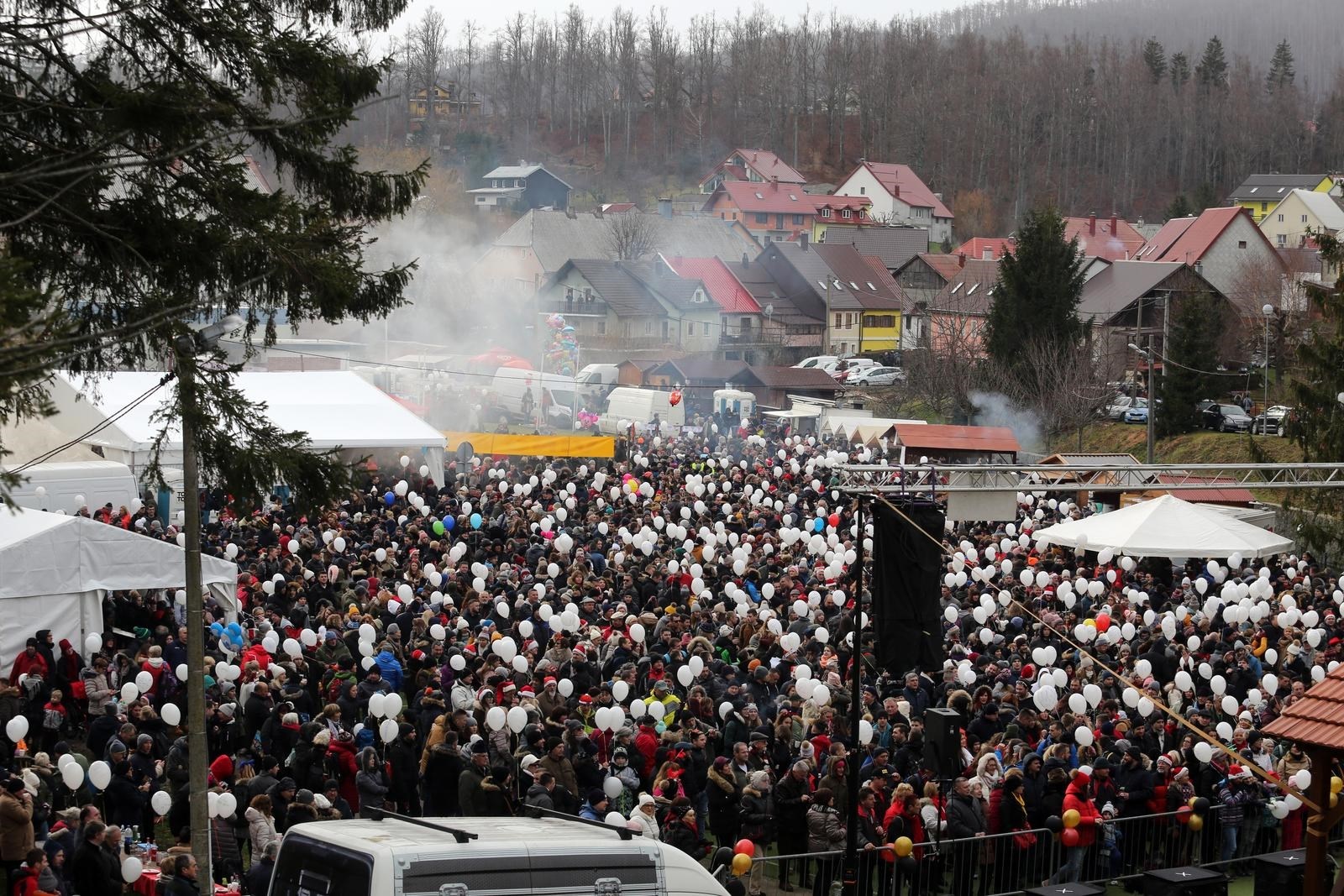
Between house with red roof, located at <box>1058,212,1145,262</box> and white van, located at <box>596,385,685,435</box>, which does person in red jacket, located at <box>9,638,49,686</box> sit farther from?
house with red roof, located at <box>1058,212,1145,262</box>

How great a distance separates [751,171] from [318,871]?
285 ft

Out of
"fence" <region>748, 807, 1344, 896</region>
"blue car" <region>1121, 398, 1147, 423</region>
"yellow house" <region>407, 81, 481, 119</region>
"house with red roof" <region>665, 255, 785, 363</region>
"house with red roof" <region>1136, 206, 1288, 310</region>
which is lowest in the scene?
"fence" <region>748, 807, 1344, 896</region>

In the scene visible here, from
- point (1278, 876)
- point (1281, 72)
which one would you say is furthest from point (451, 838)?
A: point (1281, 72)

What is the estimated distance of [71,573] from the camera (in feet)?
46.0

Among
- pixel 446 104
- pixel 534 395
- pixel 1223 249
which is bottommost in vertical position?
pixel 534 395

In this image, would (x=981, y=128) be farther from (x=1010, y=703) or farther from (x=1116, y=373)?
(x=1010, y=703)

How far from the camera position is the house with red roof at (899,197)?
92375mm

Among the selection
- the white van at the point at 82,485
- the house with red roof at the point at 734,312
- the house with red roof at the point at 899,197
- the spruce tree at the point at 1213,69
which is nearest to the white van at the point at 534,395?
the white van at the point at 82,485

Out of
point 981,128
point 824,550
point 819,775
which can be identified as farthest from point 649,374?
point 981,128

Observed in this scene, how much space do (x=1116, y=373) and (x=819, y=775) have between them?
38.2 meters

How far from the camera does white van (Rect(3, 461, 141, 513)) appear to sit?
1983cm

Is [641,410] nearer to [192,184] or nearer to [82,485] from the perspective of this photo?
[82,485]

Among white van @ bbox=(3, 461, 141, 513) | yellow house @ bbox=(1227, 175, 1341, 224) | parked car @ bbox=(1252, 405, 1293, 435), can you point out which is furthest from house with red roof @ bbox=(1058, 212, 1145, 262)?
white van @ bbox=(3, 461, 141, 513)

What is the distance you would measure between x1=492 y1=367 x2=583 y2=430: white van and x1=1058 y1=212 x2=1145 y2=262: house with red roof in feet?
133
